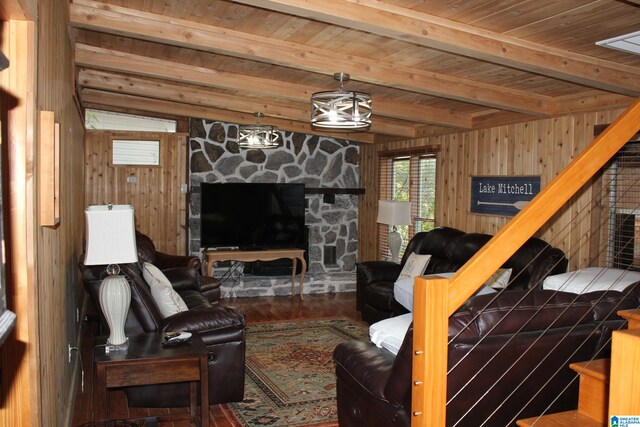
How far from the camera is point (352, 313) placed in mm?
7258

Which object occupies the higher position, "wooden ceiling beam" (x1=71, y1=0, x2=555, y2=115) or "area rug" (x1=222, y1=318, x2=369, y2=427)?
"wooden ceiling beam" (x1=71, y1=0, x2=555, y2=115)

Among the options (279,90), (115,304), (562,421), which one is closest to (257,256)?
(279,90)

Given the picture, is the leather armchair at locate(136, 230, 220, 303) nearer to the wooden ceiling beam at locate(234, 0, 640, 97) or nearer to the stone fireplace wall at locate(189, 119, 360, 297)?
the stone fireplace wall at locate(189, 119, 360, 297)

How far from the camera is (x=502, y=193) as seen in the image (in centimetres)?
620

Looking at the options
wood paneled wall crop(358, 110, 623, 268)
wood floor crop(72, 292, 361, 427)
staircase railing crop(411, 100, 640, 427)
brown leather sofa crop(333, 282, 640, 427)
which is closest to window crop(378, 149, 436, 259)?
wood paneled wall crop(358, 110, 623, 268)

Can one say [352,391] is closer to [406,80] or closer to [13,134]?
[13,134]

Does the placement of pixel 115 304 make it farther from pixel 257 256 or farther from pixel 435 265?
pixel 257 256

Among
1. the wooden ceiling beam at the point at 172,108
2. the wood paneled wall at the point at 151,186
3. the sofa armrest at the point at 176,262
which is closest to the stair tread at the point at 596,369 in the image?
the sofa armrest at the point at 176,262

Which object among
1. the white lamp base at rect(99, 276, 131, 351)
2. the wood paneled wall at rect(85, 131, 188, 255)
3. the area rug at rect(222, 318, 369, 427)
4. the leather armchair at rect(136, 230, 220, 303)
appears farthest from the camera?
the wood paneled wall at rect(85, 131, 188, 255)

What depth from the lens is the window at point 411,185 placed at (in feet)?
24.9

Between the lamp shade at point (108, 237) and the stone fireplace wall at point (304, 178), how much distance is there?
4.86 metres

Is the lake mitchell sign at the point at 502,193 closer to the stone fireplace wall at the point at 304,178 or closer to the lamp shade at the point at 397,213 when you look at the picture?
the lamp shade at the point at 397,213

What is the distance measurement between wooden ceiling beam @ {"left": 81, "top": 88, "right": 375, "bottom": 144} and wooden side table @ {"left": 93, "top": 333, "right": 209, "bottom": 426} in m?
4.83

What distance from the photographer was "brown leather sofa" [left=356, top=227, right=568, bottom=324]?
5.31 metres
